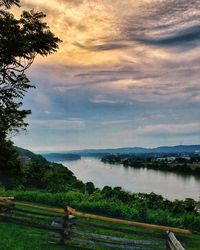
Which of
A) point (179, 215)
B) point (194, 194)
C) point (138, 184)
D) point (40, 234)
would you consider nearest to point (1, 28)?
point (40, 234)

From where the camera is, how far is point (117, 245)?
12.5m

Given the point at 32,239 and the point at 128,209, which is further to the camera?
the point at 128,209

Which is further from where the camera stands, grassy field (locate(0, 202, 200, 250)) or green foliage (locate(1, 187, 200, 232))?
green foliage (locate(1, 187, 200, 232))

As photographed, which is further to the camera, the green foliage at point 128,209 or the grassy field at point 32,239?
the green foliage at point 128,209

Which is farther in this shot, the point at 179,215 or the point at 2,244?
the point at 179,215

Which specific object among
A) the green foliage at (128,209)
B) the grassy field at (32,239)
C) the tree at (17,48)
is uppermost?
the tree at (17,48)

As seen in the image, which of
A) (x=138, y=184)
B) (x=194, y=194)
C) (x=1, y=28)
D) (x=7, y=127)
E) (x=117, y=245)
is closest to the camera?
(x=117, y=245)

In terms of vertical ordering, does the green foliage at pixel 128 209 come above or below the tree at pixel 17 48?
below

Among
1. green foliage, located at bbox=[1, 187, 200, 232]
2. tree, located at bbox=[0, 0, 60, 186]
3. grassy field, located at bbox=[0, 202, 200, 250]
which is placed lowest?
grassy field, located at bbox=[0, 202, 200, 250]

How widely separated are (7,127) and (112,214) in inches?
274

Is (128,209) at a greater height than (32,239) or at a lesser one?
greater

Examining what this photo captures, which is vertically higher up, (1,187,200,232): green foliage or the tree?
the tree

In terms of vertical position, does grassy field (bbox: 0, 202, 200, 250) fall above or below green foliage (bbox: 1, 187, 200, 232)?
below

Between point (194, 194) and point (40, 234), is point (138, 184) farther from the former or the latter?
point (40, 234)
